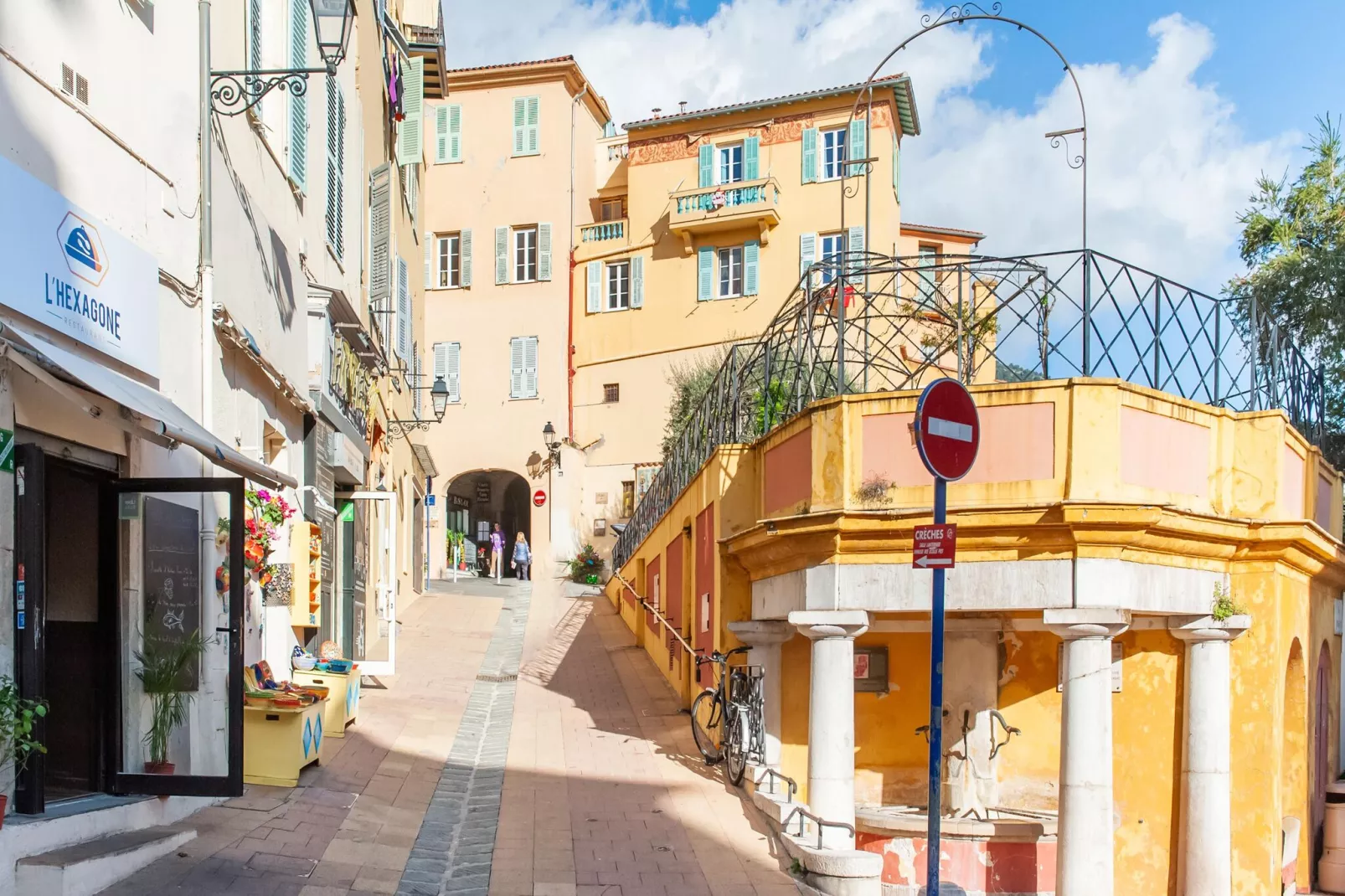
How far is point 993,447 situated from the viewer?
30.6 ft

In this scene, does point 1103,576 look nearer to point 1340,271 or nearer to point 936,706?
point 936,706

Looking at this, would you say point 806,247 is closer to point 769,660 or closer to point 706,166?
point 706,166

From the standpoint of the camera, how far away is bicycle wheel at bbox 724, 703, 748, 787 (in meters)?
11.1

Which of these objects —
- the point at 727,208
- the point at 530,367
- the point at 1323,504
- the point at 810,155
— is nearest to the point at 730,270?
the point at 727,208

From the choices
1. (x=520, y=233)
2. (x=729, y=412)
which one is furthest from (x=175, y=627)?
(x=520, y=233)

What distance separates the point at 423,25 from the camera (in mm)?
26125

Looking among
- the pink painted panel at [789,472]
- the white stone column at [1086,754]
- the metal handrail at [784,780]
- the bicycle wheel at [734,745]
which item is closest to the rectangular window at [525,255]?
the pink painted panel at [789,472]

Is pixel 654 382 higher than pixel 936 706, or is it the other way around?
pixel 654 382

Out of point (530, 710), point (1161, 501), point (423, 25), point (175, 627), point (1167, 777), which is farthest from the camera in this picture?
point (423, 25)

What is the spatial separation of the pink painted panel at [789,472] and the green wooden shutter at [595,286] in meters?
26.4

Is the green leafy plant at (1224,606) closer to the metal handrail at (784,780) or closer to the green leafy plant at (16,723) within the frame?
the metal handrail at (784,780)

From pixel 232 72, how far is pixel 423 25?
17629mm

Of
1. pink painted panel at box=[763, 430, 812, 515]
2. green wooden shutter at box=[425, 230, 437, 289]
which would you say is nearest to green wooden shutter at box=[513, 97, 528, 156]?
green wooden shutter at box=[425, 230, 437, 289]

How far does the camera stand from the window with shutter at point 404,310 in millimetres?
22344
